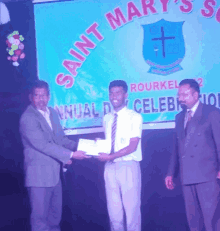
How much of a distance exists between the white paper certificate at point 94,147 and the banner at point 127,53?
510 mm

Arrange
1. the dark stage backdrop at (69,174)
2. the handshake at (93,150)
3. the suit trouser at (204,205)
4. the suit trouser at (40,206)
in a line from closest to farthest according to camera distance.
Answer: the suit trouser at (204,205)
the suit trouser at (40,206)
the handshake at (93,150)
the dark stage backdrop at (69,174)

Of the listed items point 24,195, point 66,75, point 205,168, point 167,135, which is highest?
point 66,75

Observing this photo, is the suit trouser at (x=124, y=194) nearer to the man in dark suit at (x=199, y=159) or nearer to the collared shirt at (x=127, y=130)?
the collared shirt at (x=127, y=130)

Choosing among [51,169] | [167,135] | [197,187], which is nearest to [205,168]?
[197,187]

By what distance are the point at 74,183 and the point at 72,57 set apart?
157 centimetres

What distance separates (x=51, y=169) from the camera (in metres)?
3.76

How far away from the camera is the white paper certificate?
3.83m

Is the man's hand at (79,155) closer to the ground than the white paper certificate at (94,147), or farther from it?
closer to the ground

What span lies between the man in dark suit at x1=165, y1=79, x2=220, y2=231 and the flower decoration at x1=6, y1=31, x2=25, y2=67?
212 cm

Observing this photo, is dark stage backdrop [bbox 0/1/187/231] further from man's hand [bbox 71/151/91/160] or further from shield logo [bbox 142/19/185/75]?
shield logo [bbox 142/19/185/75]

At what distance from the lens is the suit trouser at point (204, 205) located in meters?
3.29

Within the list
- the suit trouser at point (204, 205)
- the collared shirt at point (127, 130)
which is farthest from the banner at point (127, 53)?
the suit trouser at point (204, 205)

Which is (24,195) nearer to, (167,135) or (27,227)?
(27,227)

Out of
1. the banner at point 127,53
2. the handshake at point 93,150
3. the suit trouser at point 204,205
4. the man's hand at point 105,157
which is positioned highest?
the banner at point 127,53
